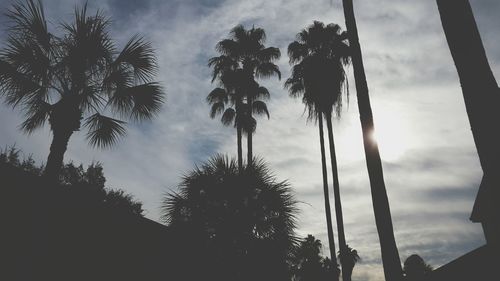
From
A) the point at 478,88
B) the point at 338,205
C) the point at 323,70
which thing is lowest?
the point at 478,88

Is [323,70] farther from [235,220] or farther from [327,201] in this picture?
[235,220]

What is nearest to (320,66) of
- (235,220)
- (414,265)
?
(235,220)

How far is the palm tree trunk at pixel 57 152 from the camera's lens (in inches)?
312

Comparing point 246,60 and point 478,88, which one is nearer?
point 478,88

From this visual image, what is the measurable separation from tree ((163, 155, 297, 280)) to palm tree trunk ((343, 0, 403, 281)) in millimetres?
3698

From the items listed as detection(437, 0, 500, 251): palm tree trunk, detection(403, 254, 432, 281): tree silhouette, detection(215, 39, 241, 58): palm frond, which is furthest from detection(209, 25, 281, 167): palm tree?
detection(403, 254, 432, 281): tree silhouette

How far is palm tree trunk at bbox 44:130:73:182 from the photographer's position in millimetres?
7918

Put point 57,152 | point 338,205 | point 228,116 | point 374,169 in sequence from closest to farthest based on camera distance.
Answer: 1. point 374,169
2. point 57,152
3. point 338,205
4. point 228,116

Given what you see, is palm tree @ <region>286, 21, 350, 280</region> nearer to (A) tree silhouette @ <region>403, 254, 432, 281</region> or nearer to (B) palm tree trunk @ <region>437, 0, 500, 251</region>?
(B) palm tree trunk @ <region>437, 0, 500, 251</region>

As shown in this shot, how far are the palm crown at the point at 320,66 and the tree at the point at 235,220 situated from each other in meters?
8.47

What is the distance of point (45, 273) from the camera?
855 centimetres

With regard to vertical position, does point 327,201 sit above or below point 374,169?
above

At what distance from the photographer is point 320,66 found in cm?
1994

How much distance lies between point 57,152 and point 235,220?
16.2 ft
